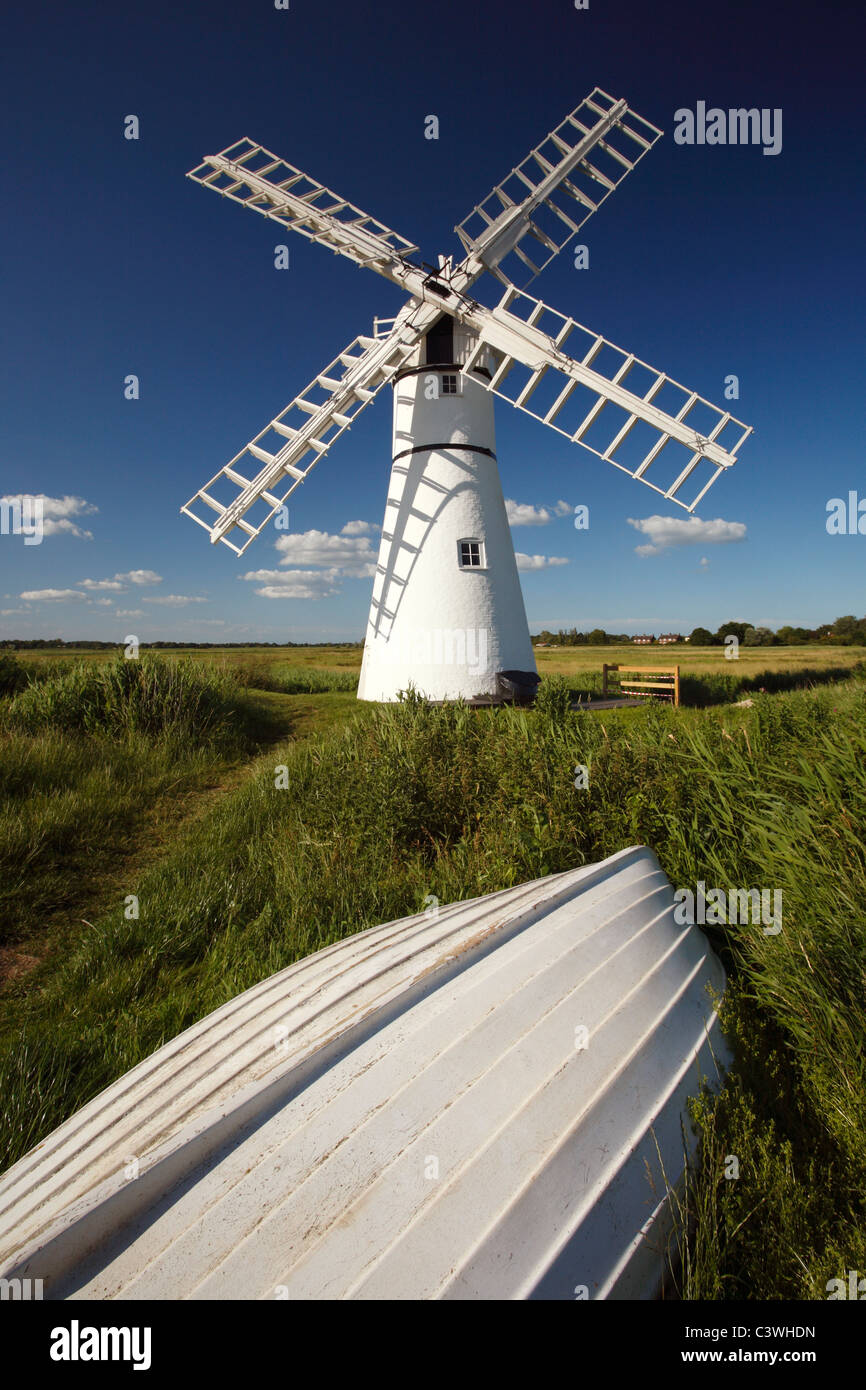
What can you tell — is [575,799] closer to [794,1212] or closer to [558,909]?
[558,909]

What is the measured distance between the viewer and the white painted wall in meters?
13.0

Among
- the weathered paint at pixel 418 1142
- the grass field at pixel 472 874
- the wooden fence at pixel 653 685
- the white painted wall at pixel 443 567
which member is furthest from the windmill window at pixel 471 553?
the weathered paint at pixel 418 1142

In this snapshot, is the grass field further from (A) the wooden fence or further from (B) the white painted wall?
(A) the wooden fence

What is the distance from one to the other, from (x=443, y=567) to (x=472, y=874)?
9.51 m

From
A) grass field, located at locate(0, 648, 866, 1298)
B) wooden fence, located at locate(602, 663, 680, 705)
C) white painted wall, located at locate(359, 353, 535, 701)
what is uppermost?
white painted wall, located at locate(359, 353, 535, 701)

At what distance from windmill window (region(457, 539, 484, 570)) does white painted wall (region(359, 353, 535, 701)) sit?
0.41 feet

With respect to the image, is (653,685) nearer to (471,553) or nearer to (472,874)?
(471,553)

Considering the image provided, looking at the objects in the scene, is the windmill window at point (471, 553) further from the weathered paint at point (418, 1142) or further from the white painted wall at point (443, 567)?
the weathered paint at point (418, 1142)

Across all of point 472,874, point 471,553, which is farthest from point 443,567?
point 472,874

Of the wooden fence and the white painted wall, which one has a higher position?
the white painted wall

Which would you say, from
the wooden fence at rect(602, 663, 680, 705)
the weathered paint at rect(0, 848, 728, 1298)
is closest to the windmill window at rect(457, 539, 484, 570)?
the wooden fence at rect(602, 663, 680, 705)

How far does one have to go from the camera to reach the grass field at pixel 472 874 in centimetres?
182

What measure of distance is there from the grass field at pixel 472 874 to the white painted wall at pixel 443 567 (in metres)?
4.63
